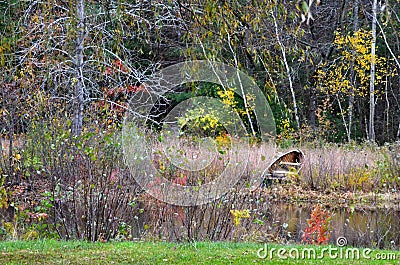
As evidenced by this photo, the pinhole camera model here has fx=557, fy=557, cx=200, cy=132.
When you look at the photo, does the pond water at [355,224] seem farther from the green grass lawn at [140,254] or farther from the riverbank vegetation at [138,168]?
the green grass lawn at [140,254]

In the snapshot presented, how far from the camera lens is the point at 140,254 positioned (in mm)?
4863

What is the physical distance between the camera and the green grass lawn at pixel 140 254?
462 cm

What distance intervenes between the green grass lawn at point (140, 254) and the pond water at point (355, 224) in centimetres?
158

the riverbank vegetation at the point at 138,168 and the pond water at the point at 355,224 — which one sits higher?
the riverbank vegetation at the point at 138,168

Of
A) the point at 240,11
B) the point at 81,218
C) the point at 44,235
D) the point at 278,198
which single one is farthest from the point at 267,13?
the point at 278,198

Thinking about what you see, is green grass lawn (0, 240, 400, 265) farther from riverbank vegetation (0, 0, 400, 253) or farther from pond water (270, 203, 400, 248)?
pond water (270, 203, 400, 248)

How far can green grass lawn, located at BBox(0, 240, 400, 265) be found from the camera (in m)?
4.62

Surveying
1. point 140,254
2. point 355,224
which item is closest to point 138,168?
point 140,254

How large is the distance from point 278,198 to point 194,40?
24.3ft

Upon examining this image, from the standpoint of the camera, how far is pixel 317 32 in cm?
1975

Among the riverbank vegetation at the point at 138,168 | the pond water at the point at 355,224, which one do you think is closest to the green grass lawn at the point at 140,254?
the riverbank vegetation at the point at 138,168

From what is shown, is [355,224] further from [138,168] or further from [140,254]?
[140,254]

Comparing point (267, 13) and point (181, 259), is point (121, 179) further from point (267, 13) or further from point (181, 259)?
point (267, 13)

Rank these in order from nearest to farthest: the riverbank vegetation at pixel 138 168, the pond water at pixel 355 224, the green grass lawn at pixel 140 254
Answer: the riverbank vegetation at pixel 138 168 → the green grass lawn at pixel 140 254 → the pond water at pixel 355 224
